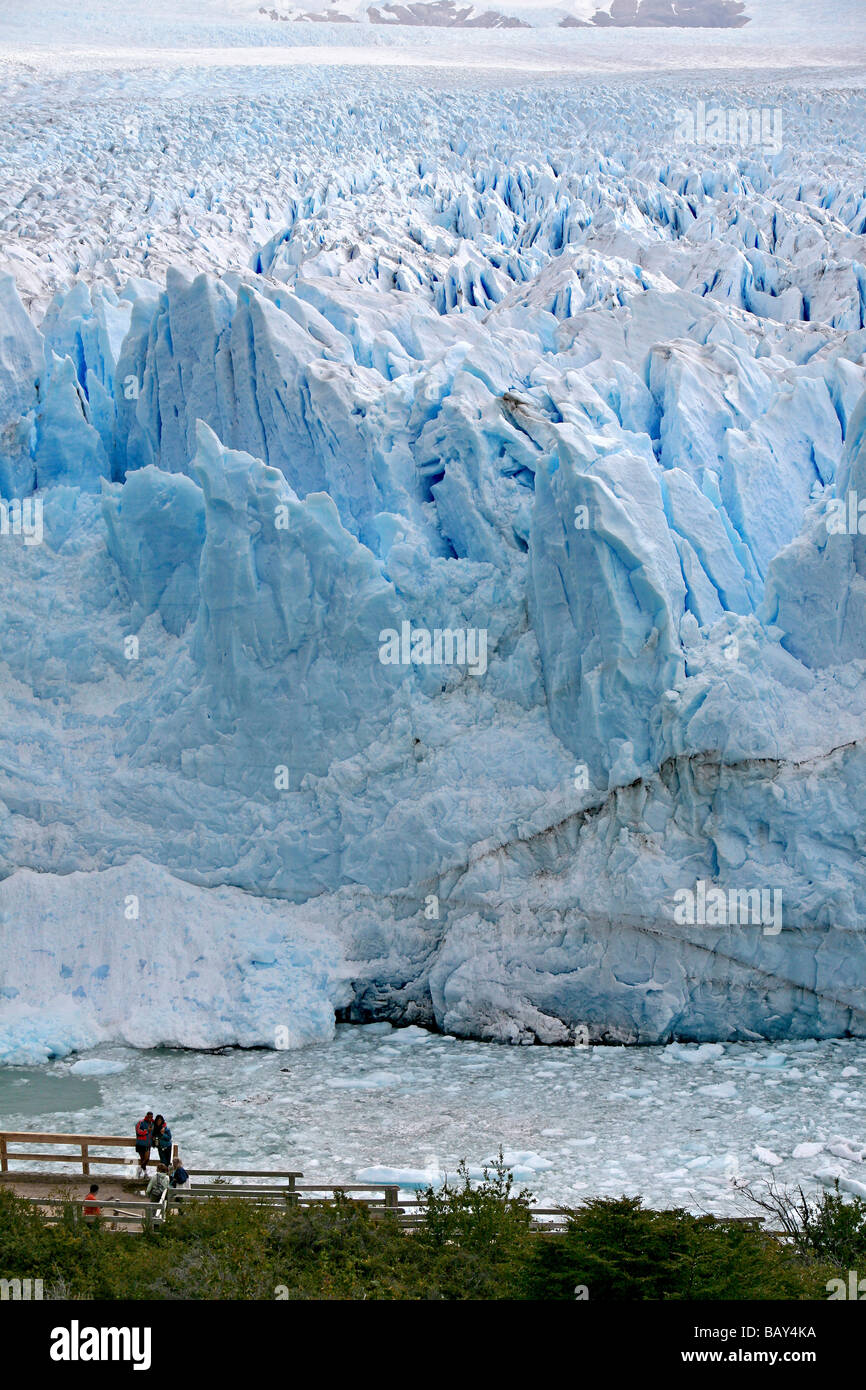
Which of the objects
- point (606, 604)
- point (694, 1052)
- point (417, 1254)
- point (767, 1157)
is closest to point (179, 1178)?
point (417, 1254)

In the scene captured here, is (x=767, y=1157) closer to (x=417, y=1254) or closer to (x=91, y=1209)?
(x=417, y=1254)

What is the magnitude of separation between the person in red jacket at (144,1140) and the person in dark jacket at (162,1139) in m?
0.04

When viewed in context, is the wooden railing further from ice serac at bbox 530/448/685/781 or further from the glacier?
ice serac at bbox 530/448/685/781

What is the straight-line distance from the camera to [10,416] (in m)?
15.4

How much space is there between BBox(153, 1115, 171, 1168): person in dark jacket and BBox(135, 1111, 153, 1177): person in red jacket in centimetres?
4

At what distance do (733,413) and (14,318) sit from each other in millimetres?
7770

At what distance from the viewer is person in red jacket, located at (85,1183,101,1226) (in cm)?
790

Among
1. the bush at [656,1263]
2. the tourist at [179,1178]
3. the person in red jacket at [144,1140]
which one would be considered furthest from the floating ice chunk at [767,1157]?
the person in red jacket at [144,1140]

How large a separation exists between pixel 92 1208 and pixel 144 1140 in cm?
90

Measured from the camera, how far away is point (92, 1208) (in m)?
8.20

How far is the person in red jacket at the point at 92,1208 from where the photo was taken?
7.90 m

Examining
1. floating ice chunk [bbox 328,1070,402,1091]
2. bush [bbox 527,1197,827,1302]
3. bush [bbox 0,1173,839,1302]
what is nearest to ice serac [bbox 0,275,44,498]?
floating ice chunk [bbox 328,1070,402,1091]
